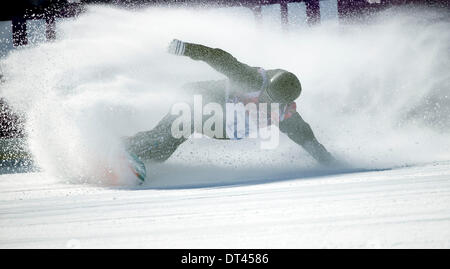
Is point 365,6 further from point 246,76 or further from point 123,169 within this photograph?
point 123,169

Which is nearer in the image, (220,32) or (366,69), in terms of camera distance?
(366,69)

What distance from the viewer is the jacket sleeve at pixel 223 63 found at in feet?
9.43

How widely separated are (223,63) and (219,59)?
42mm

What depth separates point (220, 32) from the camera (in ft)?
24.5

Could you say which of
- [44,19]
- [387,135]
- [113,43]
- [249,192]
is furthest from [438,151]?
[44,19]

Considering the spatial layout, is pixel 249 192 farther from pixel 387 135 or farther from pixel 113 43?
pixel 113 43

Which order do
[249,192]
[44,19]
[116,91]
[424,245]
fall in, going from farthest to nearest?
[44,19], [116,91], [249,192], [424,245]

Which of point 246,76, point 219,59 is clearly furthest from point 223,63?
point 246,76

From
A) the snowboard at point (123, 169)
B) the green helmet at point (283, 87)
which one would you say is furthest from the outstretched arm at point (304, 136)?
the snowboard at point (123, 169)

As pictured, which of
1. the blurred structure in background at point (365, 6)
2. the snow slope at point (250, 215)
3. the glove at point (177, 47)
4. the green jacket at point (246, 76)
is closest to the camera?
the snow slope at point (250, 215)

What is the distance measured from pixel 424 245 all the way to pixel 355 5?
8157mm

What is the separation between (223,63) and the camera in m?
2.97

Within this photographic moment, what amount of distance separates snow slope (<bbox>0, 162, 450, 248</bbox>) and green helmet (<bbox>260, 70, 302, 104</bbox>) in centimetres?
65

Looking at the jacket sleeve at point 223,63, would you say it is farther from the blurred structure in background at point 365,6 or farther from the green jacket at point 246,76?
the blurred structure in background at point 365,6
